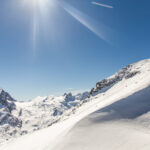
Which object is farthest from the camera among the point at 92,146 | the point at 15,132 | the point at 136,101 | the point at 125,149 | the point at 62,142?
the point at 15,132

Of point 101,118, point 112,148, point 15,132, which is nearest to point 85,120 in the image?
point 101,118

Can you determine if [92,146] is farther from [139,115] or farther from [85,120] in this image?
[139,115]

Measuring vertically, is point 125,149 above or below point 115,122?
below

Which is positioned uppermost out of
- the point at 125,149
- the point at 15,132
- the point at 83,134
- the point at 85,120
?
the point at 85,120

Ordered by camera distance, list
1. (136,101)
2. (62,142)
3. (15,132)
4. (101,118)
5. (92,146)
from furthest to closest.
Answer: (15,132), (136,101), (101,118), (62,142), (92,146)

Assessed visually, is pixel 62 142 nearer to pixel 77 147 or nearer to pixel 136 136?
pixel 77 147

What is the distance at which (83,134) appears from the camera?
24.6 feet

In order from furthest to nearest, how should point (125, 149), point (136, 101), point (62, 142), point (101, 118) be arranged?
point (136, 101), point (101, 118), point (62, 142), point (125, 149)

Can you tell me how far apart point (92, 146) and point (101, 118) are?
3.38 meters

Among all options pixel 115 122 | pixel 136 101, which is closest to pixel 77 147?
pixel 115 122

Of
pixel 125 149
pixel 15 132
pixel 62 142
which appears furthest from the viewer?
pixel 15 132

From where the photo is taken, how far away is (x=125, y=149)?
5.52m

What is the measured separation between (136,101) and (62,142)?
8104 millimetres

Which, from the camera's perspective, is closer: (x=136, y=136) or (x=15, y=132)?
(x=136, y=136)
